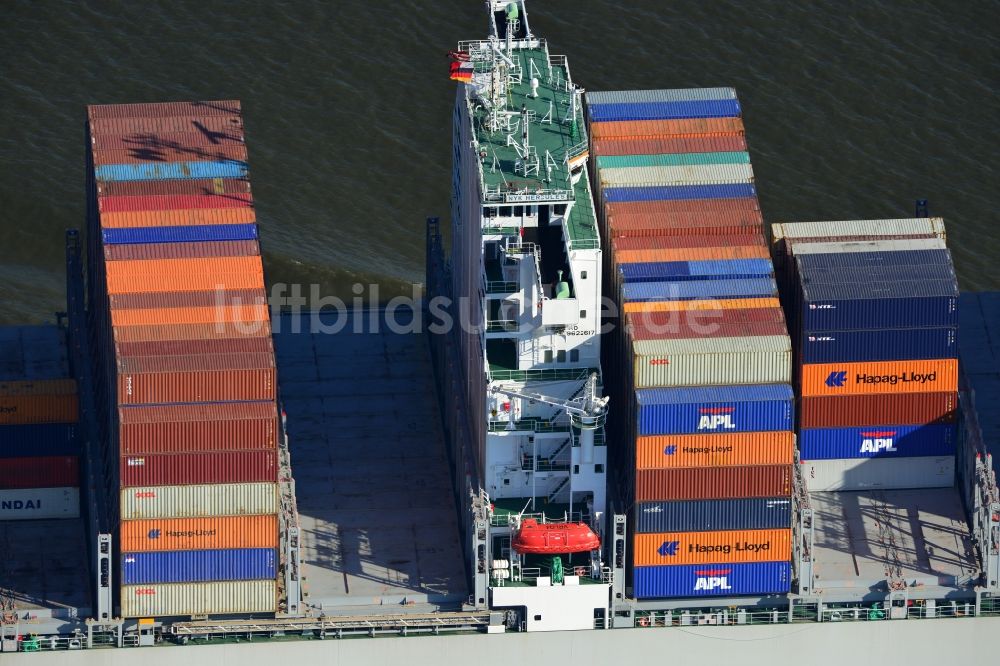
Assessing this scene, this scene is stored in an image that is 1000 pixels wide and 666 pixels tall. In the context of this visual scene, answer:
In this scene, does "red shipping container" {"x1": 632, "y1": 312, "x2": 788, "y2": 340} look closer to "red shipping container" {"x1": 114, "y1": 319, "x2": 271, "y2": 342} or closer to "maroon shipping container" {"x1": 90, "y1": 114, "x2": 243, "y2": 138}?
"red shipping container" {"x1": 114, "y1": 319, "x2": 271, "y2": 342}

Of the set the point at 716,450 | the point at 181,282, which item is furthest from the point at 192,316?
the point at 716,450

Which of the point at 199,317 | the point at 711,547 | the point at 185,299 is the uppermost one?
the point at 185,299

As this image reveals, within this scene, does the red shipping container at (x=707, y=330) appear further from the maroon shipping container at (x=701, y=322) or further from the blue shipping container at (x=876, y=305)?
the blue shipping container at (x=876, y=305)

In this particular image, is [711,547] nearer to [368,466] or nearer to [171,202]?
[368,466]

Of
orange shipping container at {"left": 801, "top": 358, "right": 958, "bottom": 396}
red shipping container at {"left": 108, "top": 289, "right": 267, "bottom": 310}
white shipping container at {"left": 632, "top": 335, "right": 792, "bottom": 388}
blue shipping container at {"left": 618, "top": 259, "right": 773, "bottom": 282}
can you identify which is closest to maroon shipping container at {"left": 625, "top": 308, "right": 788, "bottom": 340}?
white shipping container at {"left": 632, "top": 335, "right": 792, "bottom": 388}

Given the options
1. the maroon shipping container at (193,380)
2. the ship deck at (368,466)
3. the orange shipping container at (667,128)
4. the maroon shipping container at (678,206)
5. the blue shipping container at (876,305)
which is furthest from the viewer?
the orange shipping container at (667,128)

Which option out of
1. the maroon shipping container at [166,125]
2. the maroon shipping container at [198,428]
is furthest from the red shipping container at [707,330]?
the maroon shipping container at [166,125]
